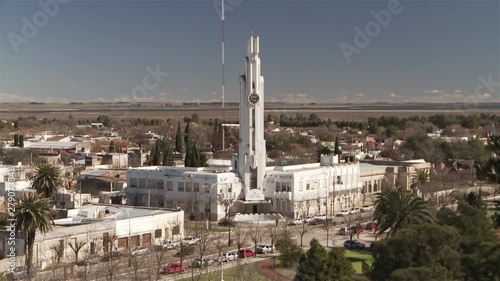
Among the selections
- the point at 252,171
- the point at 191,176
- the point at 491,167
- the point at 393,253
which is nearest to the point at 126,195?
the point at 191,176

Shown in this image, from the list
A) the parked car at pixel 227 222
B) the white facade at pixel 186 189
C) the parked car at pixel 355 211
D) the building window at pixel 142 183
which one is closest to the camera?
the parked car at pixel 227 222

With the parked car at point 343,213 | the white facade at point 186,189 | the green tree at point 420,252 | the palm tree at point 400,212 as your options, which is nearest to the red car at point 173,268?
the palm tree at point 400,212

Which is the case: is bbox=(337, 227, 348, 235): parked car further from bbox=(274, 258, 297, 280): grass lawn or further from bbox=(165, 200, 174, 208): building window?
bbox=(165, 200, 174, 208): building window

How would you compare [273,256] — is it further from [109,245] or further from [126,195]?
[126,195]

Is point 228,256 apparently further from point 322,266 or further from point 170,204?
point 170,204

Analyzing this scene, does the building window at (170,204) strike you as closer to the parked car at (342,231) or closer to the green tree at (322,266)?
the parked car at (342,231)

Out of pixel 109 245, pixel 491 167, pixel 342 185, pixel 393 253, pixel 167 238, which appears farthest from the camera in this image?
pixel 342 185
